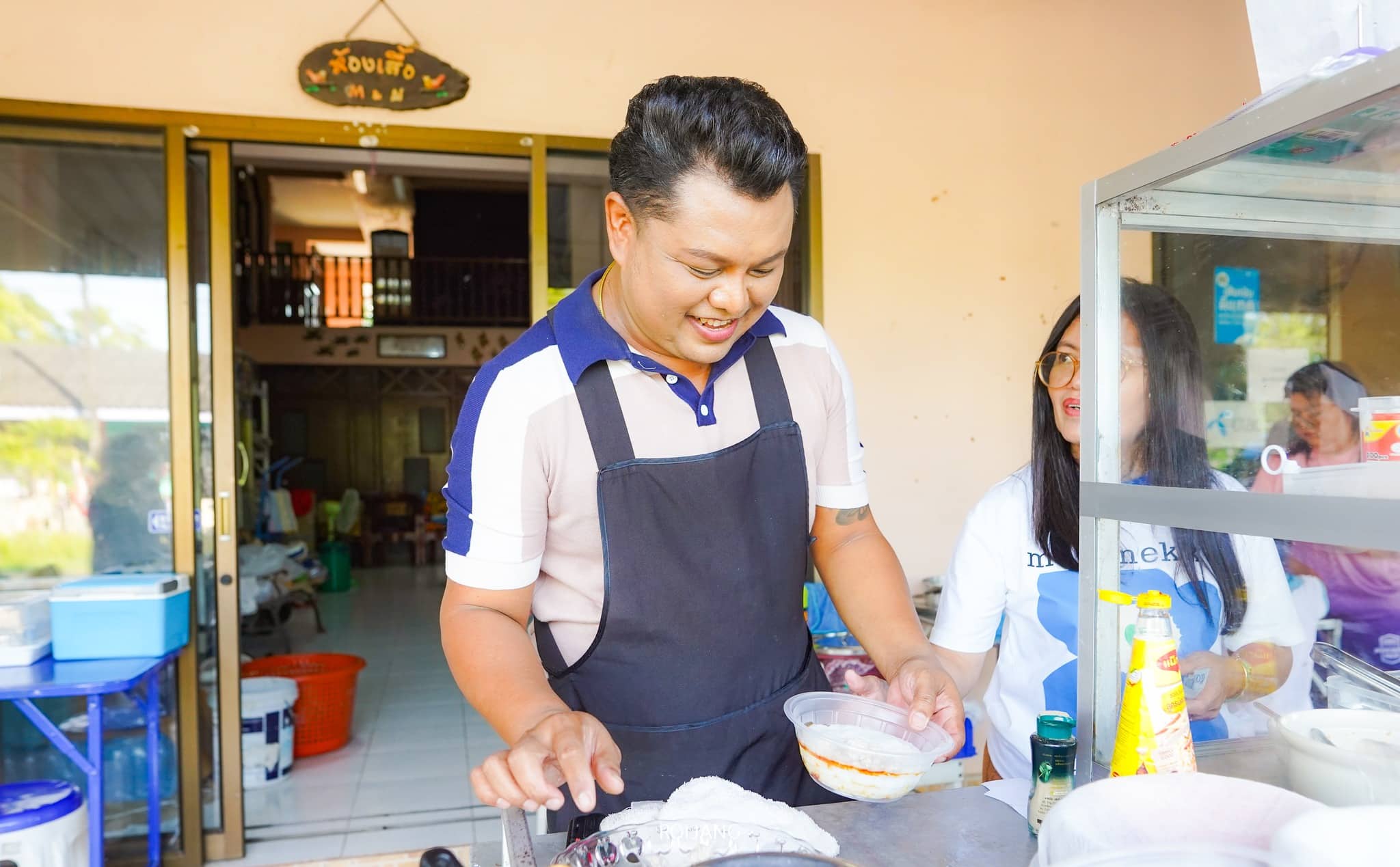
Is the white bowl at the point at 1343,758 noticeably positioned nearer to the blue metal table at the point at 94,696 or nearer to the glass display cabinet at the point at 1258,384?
the glass display cabinet at the point at 1258,384

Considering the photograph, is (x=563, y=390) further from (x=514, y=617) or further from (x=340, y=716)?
(x=340, y=716)

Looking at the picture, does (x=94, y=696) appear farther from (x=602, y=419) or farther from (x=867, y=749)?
(x=867, y=749)

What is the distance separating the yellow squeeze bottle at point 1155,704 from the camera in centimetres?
93

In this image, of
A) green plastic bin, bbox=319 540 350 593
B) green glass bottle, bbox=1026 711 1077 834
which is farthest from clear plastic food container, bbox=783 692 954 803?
green plastic bin, bbox=319 540 350 593

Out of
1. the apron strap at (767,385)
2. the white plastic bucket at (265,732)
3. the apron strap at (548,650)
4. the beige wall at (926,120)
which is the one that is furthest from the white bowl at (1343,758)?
the white plastic bucket at (265,732)

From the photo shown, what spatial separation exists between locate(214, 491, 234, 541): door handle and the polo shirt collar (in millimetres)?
2126

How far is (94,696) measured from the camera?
100.0 inches

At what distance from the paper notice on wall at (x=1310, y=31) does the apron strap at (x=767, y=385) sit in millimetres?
797

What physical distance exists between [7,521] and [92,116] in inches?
53.1

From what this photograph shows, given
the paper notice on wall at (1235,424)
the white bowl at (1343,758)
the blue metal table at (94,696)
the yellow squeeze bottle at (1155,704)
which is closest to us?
the white bowl at (1343,758)

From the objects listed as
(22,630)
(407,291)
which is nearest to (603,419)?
(22,630)

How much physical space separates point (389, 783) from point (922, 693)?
3446 millimetres

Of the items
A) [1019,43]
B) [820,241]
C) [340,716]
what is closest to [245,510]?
[340,716]

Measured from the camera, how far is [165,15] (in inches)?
115
